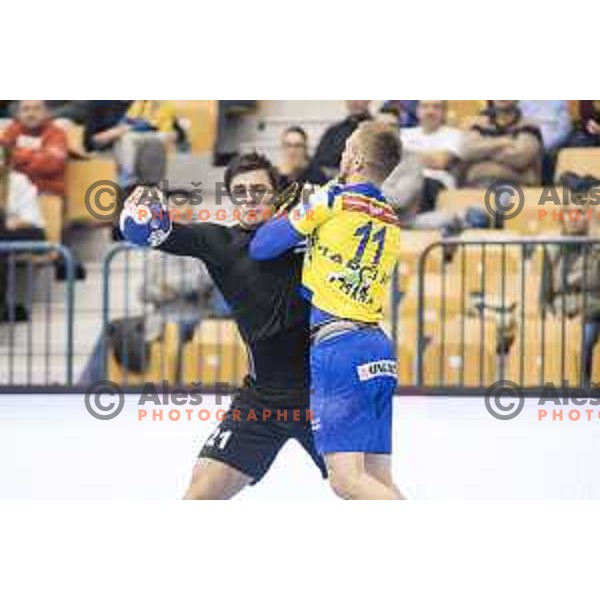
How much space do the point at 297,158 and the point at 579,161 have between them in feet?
5.09

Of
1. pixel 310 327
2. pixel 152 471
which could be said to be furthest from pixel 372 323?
pixel 152 471

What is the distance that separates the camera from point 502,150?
292 inches

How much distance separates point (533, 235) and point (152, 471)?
3088 millimetres

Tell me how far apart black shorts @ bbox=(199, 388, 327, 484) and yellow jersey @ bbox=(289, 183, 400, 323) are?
0.98 feet

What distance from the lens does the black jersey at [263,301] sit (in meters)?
3.90

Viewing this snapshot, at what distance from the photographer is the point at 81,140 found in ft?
24.6

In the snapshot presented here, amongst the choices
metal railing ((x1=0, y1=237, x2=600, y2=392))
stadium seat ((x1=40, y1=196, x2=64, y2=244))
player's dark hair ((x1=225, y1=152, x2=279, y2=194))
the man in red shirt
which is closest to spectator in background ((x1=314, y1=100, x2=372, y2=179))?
player's dark hair ((x1=225, y1=152, x2=279, y2=194))

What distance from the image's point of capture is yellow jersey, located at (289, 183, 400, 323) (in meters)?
3.76

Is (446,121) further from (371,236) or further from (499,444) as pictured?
(371,236)

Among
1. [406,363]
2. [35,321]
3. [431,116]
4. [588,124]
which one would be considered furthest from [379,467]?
[35,321]

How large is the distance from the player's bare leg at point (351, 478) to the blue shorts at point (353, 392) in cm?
2

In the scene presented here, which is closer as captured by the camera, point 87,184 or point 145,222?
point 145,222

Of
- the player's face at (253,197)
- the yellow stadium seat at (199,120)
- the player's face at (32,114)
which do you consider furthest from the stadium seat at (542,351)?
the player's face at (253,197)

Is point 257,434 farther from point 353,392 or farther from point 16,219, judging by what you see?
point 16,219
